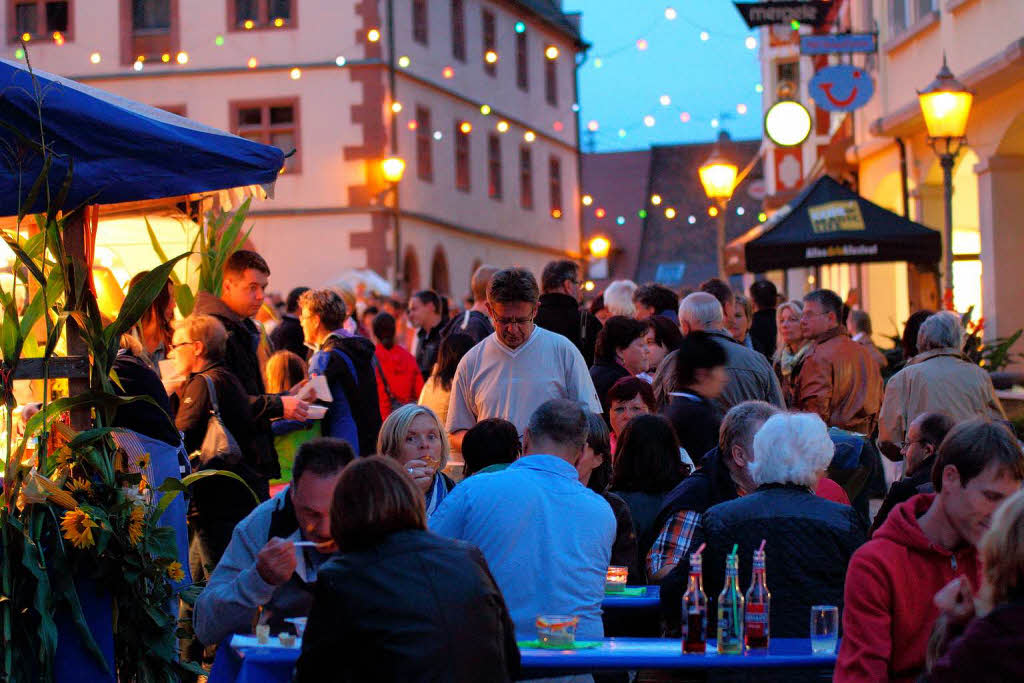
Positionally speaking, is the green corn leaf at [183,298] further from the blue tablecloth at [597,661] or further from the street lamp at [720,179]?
the street lamp at [720,179]

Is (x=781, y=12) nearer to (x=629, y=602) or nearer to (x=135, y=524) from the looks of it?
(x=629, y=602)

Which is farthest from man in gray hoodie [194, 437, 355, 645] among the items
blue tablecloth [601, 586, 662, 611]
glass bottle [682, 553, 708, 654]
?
blue tablecloth [601, 586, 662, 611]

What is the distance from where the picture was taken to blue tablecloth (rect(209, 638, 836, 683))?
4.88 meters

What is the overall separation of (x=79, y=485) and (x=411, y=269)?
29410 millimetres

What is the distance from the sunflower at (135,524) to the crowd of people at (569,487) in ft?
2.46

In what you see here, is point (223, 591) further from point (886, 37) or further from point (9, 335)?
point (886, 37)

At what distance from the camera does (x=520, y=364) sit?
25.9 feet

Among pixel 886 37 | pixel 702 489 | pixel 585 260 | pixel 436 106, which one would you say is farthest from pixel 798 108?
pixel 585 260

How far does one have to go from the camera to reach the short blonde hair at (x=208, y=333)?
26.3 feet

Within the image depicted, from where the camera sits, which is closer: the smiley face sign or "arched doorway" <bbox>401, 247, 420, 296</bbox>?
the smiley face sign

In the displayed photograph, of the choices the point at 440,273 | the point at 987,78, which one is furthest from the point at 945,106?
the point at 440,273

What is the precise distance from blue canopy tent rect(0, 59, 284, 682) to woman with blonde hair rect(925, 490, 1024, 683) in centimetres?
357

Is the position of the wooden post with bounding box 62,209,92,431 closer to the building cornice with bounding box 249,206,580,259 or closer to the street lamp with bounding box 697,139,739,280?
the street lamp with bounding box 697,139,739,280

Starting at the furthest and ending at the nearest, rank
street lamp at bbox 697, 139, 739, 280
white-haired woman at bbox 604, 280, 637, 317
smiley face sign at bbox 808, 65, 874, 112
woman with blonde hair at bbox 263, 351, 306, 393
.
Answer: smiley face sign at bbox 808, 65, 874, 112, street lamp at bbox 697, 139, 739, 280, white-haired woman at bbox 604, 280, 637, 317, woman with blonde hair at bbox 263, 351, 306, 393
